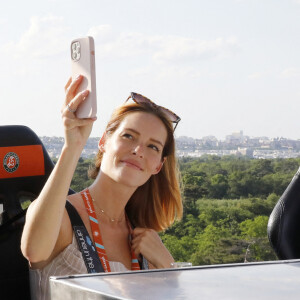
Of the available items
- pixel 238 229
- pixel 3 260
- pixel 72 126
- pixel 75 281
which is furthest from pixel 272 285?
pixel 238 229

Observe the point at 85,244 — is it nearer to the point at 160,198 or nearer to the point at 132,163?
the point at 132,163

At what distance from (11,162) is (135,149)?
Answer: 330 millimetres

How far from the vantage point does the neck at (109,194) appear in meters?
1.94

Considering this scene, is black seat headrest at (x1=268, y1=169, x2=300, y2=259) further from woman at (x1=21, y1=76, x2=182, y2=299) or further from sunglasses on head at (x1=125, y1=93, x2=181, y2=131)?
sunglasses on head at (x1=125, y1=93, x2=181, y2=131)

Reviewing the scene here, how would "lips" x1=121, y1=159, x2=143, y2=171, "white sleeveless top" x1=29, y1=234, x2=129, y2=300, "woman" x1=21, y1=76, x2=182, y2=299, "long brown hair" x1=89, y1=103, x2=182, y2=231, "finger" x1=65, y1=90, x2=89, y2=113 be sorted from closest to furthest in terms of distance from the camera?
"finger" x1=65, y1=90, x2=89, y2=113, "woman" x1=21, y1=76, x2=182, y2=299, "white sleeveless top" x1=29, y1=234, x2=129, y2=300, "lips" x1=121, y1=159, x2=143, y2=171, "long brown hair" x1=89, y1=103, x2=182, y2=231

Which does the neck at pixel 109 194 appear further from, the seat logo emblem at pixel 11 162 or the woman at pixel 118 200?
the seat logo emblem at pixel 11 162

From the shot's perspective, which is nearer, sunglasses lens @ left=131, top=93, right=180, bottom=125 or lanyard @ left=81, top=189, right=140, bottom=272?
lanyard @ left=81, top=189, right=140, bottom=272

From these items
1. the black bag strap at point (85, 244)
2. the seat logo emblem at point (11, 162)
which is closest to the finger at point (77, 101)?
the black bag strap at point (85, 244)

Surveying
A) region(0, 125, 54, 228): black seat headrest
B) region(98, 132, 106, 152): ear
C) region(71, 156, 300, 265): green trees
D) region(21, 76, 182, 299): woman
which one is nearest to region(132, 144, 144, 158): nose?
region(21, 76, 182, 299): woman

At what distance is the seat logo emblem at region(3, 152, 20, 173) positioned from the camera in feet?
6.53

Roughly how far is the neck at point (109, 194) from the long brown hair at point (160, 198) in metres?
0.13

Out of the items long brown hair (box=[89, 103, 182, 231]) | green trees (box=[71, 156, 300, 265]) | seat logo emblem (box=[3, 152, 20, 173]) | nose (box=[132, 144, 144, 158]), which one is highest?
nose (box=[132, 144, 144, 158])

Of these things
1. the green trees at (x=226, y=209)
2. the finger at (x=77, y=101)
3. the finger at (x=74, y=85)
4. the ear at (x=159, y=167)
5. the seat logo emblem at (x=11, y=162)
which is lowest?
the green trees at (x=226, y=209)

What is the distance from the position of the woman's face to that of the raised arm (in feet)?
0.79
